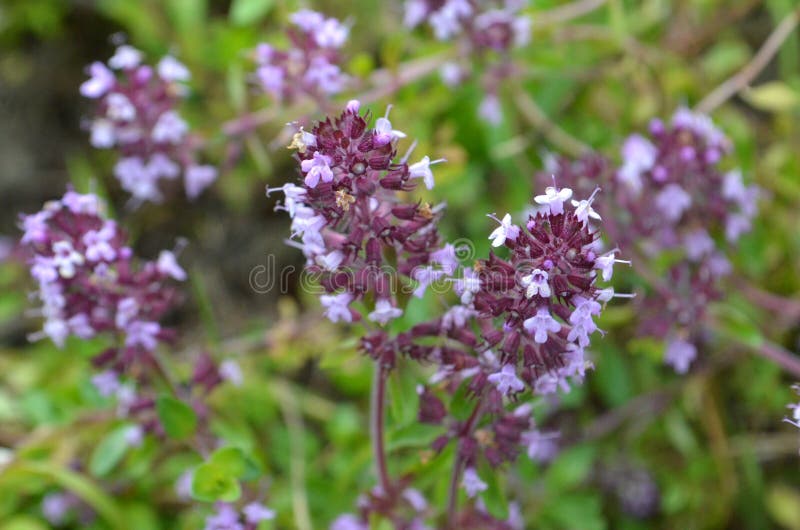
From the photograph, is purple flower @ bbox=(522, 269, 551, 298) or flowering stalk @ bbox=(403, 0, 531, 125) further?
flowering stalk @ bbox=(403, 0, 531, 125)

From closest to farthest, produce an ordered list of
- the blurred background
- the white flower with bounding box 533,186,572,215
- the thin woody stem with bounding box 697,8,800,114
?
the white flower with bounding box 533,186,572,215
the blurred background
the thin woody stem with bounding box 697,8,800,114

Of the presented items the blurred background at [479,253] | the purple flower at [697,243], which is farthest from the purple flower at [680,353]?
the purple flower at [697,243]

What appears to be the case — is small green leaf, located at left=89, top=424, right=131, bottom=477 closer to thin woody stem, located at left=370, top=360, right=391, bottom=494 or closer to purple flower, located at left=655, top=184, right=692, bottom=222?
thin woody stem, located at left=370, top=360, right=391, bottom=494

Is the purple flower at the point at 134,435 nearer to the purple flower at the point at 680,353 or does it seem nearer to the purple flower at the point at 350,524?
the purple flower at the point at 350,524

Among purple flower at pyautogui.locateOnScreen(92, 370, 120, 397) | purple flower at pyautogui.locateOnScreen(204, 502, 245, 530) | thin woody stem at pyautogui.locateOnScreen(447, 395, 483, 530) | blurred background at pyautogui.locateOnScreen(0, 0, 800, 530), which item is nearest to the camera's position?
Result: thin woody stem at pyautogui.locateOnScreen(447, 395, 483, 530)

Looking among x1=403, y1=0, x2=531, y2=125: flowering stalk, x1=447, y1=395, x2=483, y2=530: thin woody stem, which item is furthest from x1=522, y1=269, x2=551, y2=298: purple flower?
x1=403, y1=0, x2=531, y2=125: flowering stalk

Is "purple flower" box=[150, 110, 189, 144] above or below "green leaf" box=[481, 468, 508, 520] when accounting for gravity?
above

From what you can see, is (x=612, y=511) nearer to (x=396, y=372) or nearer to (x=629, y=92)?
(x=396, y=372)
